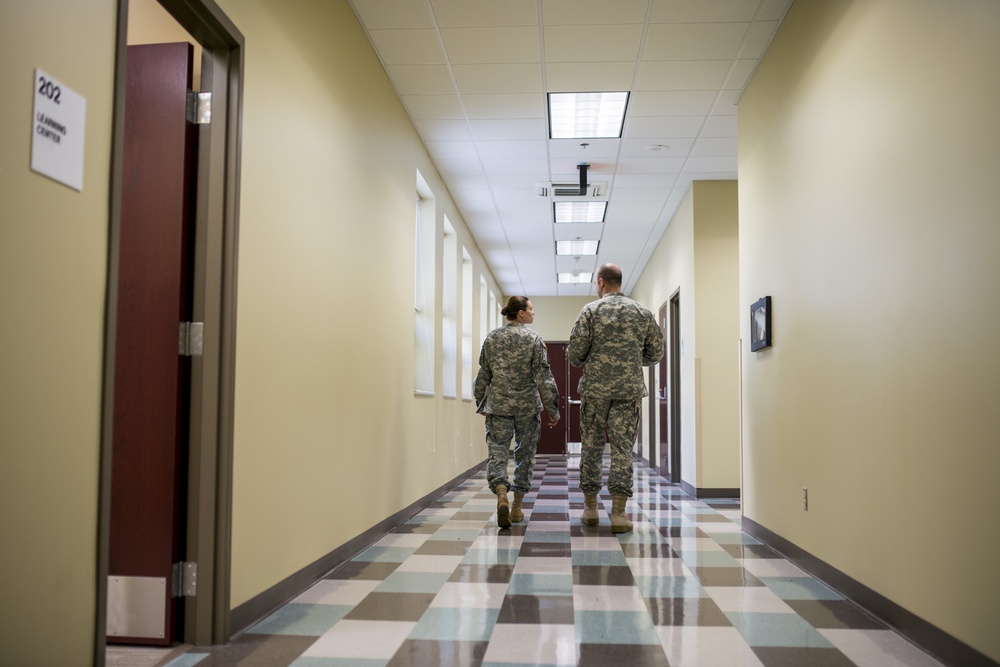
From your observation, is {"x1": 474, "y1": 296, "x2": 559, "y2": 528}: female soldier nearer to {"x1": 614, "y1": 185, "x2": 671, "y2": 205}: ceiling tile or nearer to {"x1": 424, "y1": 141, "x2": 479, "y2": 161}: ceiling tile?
{"x1": 424, "y1": 141, "x2": 479, "y2": 161}: ceiling tile

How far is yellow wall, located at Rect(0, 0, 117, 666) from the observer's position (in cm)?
163

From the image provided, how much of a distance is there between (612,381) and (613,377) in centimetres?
3

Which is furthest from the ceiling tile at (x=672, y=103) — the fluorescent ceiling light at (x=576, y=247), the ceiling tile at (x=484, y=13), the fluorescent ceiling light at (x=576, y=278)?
the fluorescent ceiling light at (x=576, y=278)

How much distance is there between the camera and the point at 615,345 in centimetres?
514

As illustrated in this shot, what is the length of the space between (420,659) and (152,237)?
154 cm

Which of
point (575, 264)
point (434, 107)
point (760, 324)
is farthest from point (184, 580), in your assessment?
point (575, 264)

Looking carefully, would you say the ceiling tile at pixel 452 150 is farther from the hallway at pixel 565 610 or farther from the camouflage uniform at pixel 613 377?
the hallway at pixel 565 610

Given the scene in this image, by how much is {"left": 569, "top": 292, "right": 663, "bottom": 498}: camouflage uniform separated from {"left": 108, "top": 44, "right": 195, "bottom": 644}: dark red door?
2835 millimetres

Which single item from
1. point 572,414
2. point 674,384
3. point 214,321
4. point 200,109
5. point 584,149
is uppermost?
point 584,149

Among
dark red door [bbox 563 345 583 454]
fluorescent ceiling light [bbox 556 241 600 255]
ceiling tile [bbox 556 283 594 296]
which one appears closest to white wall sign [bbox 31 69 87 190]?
fluorescent ceiling light [bbox 556 241 600 255]

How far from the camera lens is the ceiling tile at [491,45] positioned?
14.8 ft

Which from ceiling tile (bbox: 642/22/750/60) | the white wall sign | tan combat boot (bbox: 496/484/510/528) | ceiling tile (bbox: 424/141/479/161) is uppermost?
ceiling tile (bbox: 642/22/750/60)

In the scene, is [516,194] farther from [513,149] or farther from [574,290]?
[574,290]

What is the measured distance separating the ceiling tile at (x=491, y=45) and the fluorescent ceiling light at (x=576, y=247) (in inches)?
217
